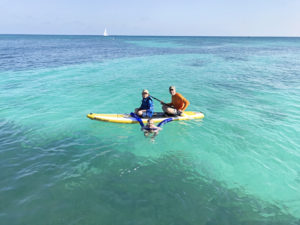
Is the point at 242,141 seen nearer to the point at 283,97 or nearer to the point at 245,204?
the point at 245,204

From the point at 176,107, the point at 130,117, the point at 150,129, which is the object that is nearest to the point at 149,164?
the point at 150,129

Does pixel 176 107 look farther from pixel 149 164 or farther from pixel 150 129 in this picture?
pixel 149 164

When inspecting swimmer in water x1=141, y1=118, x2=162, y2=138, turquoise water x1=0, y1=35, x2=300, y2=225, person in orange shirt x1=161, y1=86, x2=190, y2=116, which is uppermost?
person in orange shirt x1=161, y1=86, x2=190, y2=116

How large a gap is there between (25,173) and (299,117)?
13.8 metres

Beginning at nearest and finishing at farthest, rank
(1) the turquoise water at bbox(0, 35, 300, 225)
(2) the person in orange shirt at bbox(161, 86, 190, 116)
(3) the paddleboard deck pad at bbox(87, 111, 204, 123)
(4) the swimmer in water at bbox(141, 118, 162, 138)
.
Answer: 1. (1) the turquoise water at bbox(0, 35, 300, 225)
2. (4) the swimmer in water at bbox(141, 118, 162, 138)
3. (3) the paddleboard deck pad at bbox(87, 111, 204, 123)
4. (2) the person in orange shirt at bbox(161, 86, 190, 116)

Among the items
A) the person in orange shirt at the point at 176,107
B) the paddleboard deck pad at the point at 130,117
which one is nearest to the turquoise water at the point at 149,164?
the paddleboard deck pad at the point at 130,117

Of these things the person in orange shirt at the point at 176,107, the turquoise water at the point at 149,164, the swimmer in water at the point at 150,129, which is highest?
the person in orange shirt at the point at 176,107

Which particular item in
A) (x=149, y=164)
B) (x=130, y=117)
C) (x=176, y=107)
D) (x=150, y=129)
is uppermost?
(x=176, y=107)

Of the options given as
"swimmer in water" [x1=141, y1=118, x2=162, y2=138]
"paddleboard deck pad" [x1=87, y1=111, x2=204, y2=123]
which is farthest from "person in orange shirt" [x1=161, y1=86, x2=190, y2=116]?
"swimmer in water" [x1=141, y1=118, x2=162, y2=138]

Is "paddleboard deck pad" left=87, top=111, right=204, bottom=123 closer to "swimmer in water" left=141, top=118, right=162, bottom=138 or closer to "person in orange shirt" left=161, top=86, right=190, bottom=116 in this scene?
"person in orange shirt" left=161, top=86, right=190, bottom=116

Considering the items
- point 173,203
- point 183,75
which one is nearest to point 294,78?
point 183,75

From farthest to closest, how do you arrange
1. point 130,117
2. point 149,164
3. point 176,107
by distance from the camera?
point 176,107
point 130,117
point 149,164

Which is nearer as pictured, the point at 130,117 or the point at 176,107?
the point at 130,117

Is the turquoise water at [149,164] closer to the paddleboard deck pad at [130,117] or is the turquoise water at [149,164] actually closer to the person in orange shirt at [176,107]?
the paddleboard deck pad at [130,117]
